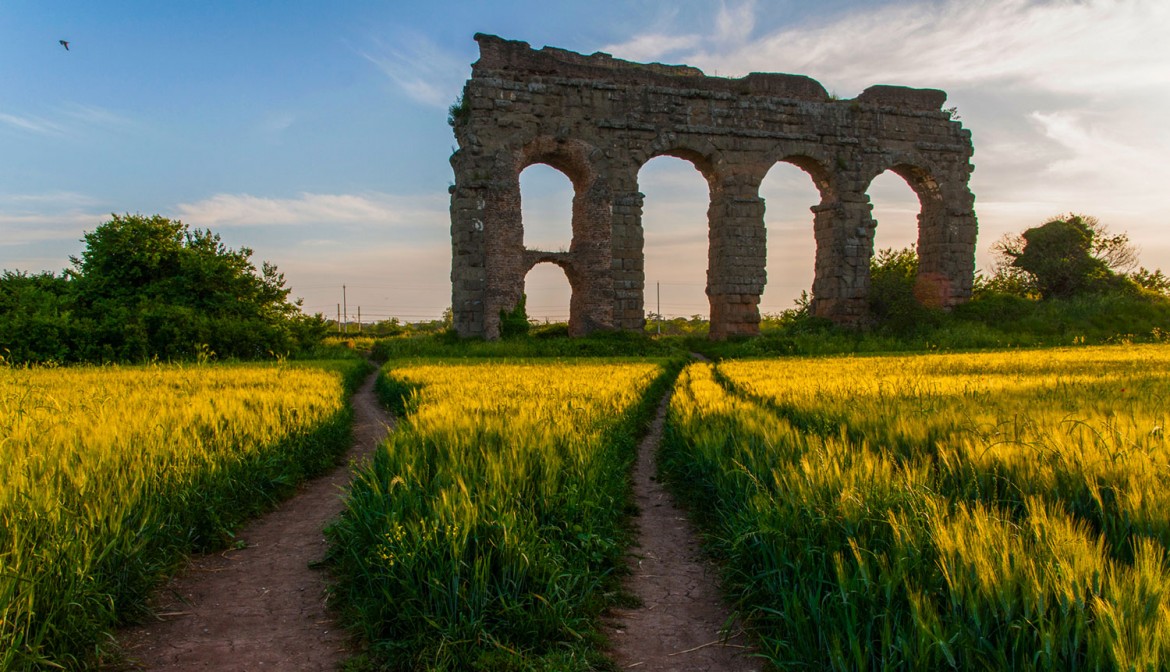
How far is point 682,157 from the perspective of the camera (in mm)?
23109

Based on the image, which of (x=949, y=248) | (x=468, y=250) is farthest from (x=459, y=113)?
(x=949, y=248)

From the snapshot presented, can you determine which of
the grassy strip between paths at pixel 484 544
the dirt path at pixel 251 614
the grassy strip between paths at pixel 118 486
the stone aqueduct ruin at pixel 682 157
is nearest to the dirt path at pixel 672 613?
the grassy strip between paths at pixel 484 544

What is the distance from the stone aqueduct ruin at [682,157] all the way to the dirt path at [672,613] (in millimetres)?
15540

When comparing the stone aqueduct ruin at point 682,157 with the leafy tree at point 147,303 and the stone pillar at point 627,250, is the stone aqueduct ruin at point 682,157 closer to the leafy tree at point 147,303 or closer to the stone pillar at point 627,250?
the stone pillar at point 627,250

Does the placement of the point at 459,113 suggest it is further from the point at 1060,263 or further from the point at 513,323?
the point at 1060,263

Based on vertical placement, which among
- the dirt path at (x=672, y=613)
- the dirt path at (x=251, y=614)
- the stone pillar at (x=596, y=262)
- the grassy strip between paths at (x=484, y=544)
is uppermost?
the stone pillar at (x=596, y=262)

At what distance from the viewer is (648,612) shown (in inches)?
161

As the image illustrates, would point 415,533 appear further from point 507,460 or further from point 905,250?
point 905,250

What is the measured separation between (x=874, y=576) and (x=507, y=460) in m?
2.45

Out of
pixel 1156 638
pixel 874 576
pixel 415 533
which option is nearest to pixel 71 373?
pixel 415 533

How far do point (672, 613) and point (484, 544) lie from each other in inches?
46.1

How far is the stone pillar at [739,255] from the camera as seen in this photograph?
73.0ft

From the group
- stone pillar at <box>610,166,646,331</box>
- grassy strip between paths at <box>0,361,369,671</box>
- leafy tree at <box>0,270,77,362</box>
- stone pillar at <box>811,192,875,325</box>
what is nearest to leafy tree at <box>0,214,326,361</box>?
leafy tree at <box>0,270,77,362</box>

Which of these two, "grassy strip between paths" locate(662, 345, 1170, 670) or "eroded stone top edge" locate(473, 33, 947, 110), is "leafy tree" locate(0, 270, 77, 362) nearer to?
"eroded stone top edge" locate(473, 33, 947, 110)
